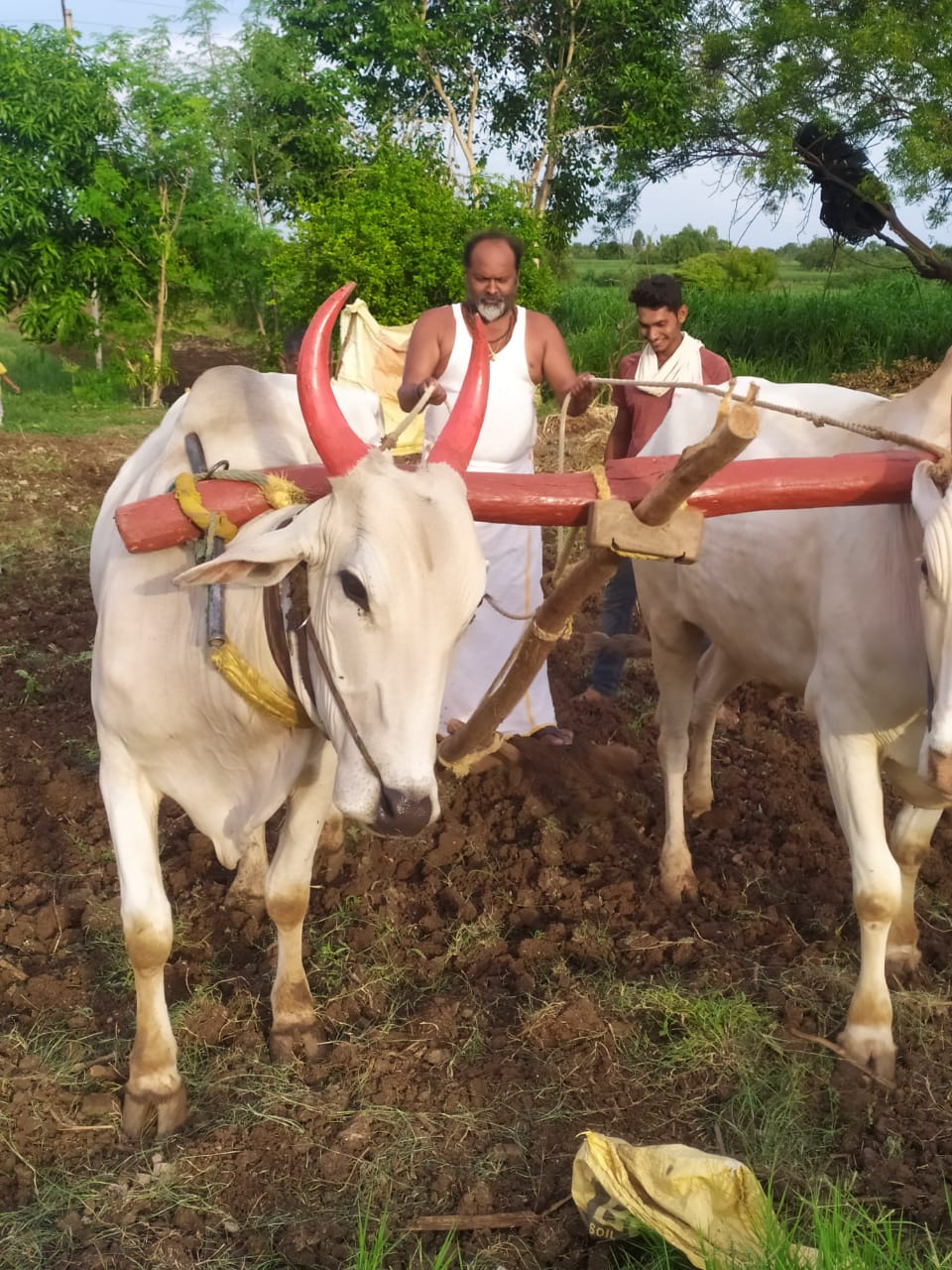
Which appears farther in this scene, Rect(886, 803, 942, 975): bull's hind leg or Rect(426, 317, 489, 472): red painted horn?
Rect(886, 803, 942, 975): bull's hind leg

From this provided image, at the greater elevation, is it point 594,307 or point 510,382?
point 594,307

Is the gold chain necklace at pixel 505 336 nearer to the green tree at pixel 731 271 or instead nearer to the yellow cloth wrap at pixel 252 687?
the yellow cloth wrap at pixel 252 687

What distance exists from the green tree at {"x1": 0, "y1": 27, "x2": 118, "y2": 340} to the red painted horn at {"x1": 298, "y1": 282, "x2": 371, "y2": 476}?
46.3 ft

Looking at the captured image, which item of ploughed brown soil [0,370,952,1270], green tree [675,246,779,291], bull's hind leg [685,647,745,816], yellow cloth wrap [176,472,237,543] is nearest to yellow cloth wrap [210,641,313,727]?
yellow cloth wrap [176,472,237,543]

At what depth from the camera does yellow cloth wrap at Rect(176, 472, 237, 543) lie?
2.37 m

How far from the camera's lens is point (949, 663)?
2.38 metres

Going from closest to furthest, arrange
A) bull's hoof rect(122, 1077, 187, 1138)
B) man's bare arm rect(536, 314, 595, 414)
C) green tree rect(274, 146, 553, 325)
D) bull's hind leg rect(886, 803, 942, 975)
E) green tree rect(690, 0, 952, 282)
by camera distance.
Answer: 1. bull's hoof rect(122, 1077, 187, 1138)
2. bull's hind leg rect(886, 803, 942, 975)
3. man's bare arm rect(536, 314, 595, 414)
4. green tree rect(690, 0, 952, 282)
5. green tree rect(274, 146, 553, 325)

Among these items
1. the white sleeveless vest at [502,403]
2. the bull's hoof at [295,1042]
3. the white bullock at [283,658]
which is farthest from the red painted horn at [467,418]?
the white sleeveless vest at [502,403]

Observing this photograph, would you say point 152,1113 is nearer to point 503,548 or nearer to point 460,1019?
point 460,1019

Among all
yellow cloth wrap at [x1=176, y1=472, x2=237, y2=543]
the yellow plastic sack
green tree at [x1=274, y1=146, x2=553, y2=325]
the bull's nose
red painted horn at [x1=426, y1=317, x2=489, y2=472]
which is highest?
green tree at [x1=274, y1=146, x2=553, y2=325]

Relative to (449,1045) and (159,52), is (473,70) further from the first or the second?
(449,1045)

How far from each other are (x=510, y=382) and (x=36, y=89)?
43.7 feet

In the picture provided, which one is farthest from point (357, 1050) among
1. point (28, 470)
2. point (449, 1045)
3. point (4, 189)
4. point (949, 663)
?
point (4, 189)

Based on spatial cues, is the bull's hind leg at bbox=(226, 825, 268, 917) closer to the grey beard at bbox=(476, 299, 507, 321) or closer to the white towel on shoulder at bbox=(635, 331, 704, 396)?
the grey beard at bbox=(476, 299, 507, 321)
